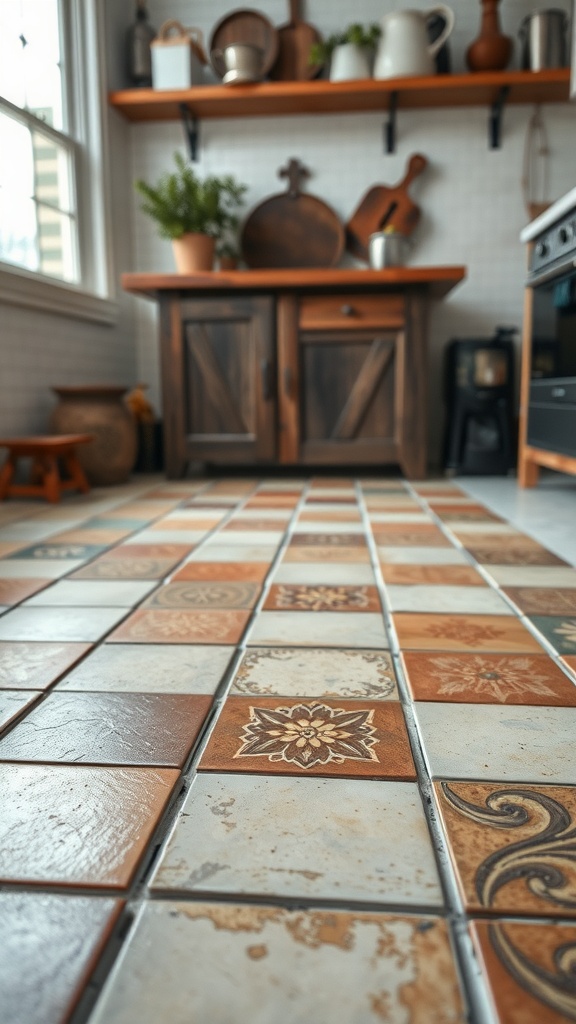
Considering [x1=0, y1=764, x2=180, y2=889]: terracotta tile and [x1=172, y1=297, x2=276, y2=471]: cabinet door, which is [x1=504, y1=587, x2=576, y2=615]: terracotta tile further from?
[x1=172, y1=297, x2=276, y2=471]: cabinet door

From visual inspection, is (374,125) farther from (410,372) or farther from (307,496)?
(307,496)

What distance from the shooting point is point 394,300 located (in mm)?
3312

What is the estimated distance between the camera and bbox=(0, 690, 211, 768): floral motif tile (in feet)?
2.84

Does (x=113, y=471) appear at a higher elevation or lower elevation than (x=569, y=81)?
lower

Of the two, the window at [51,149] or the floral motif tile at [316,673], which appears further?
the window at [51,149]

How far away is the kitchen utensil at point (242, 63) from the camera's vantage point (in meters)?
3.59

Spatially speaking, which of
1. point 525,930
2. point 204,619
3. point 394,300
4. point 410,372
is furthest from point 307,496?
point 525,930

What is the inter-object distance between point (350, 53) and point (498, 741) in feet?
12.2

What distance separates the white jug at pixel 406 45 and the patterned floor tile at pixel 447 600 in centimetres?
302

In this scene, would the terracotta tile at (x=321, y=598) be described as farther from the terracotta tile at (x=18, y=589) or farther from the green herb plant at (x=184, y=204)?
the green herb plant at (x=184, y=204)

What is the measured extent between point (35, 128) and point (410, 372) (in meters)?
2.00

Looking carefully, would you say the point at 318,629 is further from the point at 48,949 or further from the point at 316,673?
the point at 48,949

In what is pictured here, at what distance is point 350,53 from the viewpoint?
143 inches

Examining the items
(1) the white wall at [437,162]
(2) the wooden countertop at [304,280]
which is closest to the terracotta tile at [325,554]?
(2) the wooden countertop at [304,280]
